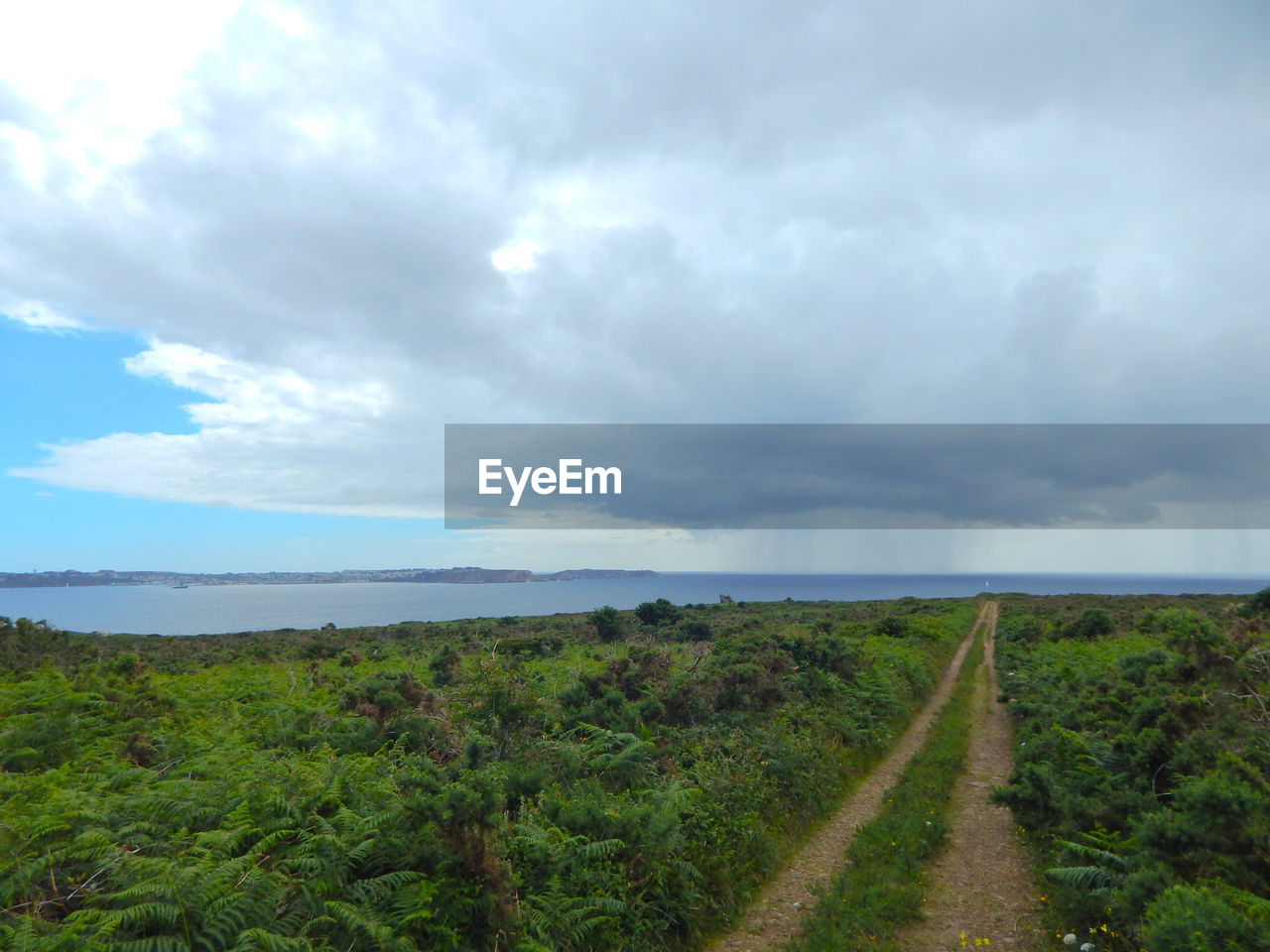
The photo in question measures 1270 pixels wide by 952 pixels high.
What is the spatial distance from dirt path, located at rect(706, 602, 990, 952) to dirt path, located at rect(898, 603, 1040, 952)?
120cm

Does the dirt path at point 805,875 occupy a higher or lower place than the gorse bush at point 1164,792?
lower

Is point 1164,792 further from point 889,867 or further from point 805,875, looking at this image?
point 805,875

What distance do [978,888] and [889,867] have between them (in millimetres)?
1040

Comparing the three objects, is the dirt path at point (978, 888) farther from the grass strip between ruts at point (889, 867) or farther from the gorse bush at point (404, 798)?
the gorse bush at point (404, 798)

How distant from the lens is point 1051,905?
24.6ft

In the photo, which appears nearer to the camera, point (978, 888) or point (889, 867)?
point (978, 888)

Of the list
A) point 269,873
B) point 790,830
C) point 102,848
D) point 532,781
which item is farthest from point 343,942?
point 790,830

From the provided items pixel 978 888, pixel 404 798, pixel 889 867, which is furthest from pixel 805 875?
pixel 404 798

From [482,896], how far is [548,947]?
727mm

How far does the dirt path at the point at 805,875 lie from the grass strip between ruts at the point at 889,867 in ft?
0.60

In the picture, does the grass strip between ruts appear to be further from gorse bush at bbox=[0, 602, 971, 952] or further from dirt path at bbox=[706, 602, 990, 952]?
gorse bush at bbox=[0, 602, 971, 952]

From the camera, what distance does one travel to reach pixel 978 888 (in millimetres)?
8258

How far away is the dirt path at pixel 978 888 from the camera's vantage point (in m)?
7.10

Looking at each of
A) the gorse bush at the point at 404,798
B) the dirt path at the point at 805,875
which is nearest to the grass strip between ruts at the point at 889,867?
the dirt path at the point at 805,875
